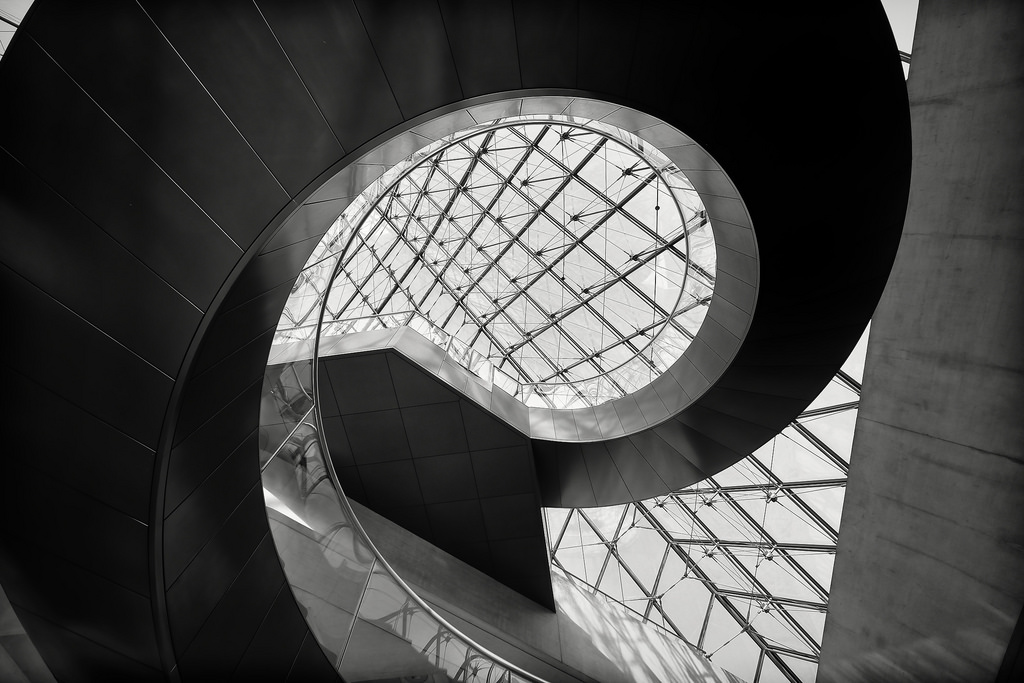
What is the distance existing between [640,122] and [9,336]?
31.6ft

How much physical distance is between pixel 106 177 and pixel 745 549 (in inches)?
1056

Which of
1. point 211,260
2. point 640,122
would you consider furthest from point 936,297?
point 211,260

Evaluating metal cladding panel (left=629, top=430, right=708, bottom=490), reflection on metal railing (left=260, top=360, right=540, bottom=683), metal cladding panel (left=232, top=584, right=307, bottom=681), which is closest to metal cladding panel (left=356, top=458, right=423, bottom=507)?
reflection on metal railing (left=260, top=360, right=540, bottom=683)

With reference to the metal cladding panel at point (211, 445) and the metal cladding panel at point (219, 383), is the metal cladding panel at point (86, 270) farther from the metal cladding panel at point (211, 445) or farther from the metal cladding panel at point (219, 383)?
the metal cladding panel at point (211, 445)

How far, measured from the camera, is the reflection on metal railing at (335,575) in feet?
31.3

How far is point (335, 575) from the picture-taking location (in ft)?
33.2

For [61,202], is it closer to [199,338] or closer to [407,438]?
[199,338]

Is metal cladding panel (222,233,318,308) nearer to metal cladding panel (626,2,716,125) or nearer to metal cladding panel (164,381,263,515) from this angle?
metal cladding panel (164,381,263,515)

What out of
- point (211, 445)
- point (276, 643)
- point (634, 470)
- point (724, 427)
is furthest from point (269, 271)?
point (634, 470)

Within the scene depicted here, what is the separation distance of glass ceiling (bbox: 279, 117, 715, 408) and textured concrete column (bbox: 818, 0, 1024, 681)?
5.23 meters

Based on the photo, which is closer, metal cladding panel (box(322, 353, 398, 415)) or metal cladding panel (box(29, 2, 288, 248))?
metal cladding panel (box(29, 2, 288, 248))

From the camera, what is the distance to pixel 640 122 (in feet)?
29.3

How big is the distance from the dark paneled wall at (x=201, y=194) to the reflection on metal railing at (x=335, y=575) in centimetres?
63

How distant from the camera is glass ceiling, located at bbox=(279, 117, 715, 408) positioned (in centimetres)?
1647
